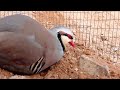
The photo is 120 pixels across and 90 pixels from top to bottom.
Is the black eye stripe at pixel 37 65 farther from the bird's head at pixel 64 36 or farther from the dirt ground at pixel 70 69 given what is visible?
the bird's head at pixel 64 36

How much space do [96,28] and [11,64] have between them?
1.36 m

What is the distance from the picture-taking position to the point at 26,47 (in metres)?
2.43

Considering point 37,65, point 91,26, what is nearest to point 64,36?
point 37,65

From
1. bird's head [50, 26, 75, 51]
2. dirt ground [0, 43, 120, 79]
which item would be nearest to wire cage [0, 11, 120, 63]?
dirt ground [0, 43, 120, 79]

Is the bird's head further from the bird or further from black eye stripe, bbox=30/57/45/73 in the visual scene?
black eye stripe, bbox=30/57/45/73

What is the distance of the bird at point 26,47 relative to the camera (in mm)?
2439

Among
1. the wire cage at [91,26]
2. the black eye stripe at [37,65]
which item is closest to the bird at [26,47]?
the black eye stripe at [37,65]

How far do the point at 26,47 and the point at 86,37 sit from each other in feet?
3.51

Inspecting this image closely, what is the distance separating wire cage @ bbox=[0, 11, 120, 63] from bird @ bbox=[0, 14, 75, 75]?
2.05 feet

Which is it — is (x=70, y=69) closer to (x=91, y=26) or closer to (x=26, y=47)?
(x=26, y=47)

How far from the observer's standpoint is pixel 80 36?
132 inches

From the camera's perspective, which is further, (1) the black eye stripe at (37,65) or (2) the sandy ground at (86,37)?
(2) the sandy ground at (86,37)
